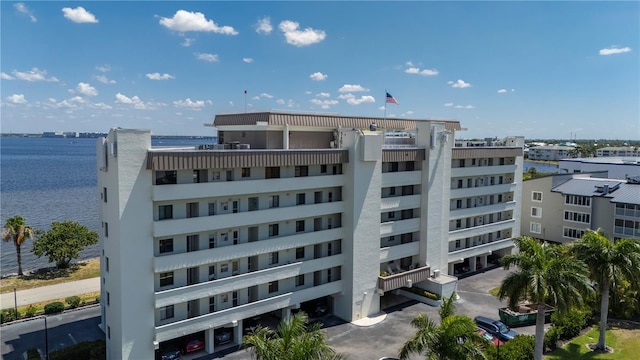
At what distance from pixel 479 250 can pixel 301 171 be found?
103 feet

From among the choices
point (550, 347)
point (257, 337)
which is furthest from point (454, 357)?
point (550, 347)

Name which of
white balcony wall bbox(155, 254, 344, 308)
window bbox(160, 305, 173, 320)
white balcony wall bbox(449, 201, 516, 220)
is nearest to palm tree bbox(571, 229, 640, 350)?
white balcony wall bbox(449, 201, 516, 220)

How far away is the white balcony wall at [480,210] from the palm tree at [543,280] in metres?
24.6

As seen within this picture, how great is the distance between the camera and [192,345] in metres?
40.6

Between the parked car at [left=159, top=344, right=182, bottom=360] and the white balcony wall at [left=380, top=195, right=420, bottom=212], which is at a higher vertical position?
the white balcony wall at [left=380, top=195, right=420, bottom=212]

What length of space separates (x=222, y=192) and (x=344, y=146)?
1387 cm

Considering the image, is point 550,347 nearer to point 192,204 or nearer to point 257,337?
point 257,337

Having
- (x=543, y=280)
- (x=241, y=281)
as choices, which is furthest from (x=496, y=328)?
(x=241, y=281)

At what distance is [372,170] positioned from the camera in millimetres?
48156

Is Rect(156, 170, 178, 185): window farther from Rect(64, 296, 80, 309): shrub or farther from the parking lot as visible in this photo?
Rect(64, 296, 80, 309): shrub

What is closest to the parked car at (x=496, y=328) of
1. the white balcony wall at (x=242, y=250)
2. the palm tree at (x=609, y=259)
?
the palm tree at (x=609, y=259)

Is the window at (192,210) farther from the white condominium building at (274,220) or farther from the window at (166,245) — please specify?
the window at (166,245)

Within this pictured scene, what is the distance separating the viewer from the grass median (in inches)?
2561

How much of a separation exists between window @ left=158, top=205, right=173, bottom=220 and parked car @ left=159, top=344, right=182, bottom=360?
11346 millimetres
